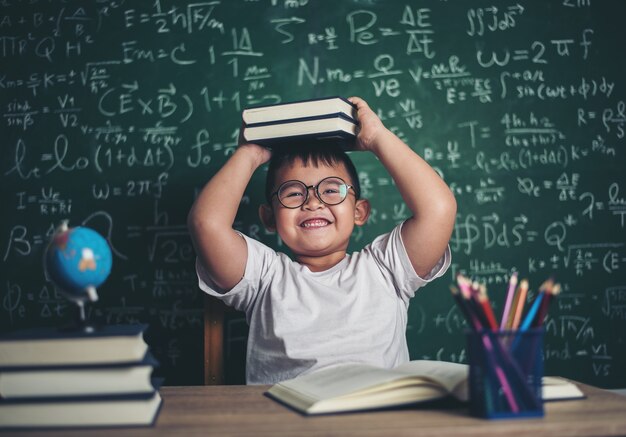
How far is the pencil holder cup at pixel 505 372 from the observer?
0.88m

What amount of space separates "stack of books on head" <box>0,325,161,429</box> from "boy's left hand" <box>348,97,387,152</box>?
985mm

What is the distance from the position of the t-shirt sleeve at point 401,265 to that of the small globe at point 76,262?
89cm

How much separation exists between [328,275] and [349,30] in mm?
1297

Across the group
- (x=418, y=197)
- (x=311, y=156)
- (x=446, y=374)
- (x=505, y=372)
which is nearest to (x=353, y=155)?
(x=311, y=156)

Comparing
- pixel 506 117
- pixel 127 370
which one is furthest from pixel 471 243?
pixel 127 370

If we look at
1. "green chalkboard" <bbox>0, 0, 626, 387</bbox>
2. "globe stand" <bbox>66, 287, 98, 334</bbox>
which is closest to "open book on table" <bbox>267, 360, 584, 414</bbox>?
"globe stand" <bbox>66, 287, 98, 334</bbox>

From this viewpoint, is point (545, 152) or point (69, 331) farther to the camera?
point (545, 152)

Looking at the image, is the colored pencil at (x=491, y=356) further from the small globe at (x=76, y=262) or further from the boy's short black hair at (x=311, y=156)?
the boy's short black hair at (x=311, y=156)

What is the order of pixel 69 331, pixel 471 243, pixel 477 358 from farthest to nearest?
pixel 471 243
pixel 69 331
pixel 477 358

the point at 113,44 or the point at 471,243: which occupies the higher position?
the point at 113,44

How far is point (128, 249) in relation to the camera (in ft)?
7.89

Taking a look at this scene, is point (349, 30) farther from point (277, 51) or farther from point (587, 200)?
point (587, 200)

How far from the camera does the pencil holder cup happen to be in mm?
878

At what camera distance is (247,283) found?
1.62m
